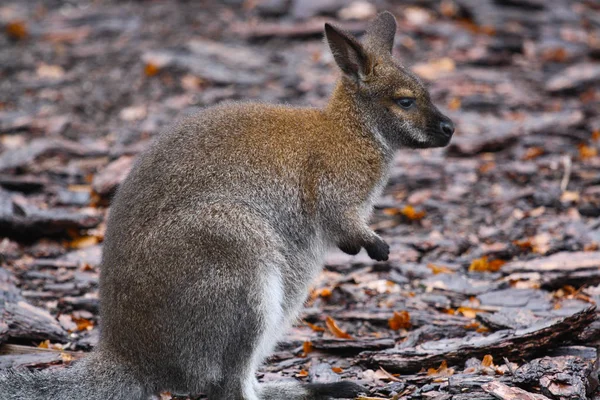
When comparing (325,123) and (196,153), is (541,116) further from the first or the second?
(196,153)

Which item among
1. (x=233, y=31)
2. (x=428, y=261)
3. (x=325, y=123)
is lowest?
(x=428, y=261)

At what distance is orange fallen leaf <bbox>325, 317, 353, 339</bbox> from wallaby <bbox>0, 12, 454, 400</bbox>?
87 centimetres

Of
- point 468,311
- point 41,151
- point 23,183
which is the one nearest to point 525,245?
point 468,311

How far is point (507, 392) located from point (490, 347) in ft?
2.48

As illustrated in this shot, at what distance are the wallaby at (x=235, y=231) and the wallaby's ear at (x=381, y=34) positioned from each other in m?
0.20

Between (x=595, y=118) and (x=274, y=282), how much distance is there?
23.6 feet

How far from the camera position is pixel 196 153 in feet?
19.5

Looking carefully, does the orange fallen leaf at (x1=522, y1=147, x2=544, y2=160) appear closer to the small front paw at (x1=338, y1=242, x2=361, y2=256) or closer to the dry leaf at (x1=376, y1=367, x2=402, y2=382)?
the small front paw at (x1=338, y1=242, x2=361, y2=256)

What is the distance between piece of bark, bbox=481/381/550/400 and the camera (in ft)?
18.2

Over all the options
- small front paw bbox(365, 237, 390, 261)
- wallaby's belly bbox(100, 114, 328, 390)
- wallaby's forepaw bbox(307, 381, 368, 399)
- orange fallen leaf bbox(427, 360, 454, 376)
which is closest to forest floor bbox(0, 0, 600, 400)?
orange fallen leaf bbox(427, 360, 454, 376)

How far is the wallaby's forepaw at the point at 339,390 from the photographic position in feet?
20.0

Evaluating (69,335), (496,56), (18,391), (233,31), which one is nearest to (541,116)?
(496,56)

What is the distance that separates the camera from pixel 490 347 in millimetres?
6328

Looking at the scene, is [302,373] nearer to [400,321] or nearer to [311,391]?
[311,391]
